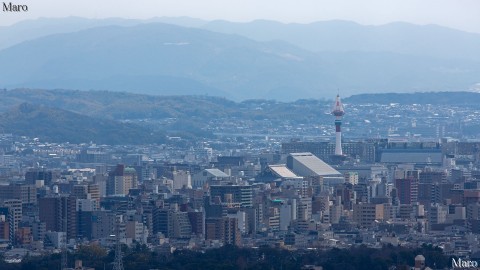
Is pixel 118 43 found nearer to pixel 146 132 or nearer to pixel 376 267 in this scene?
pixel 146 132

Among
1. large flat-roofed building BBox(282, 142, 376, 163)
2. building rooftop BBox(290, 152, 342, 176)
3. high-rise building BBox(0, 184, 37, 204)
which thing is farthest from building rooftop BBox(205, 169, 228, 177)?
large flat-roofed building BBox(282, 142, 376, 163)

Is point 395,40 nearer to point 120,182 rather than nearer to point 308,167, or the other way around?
point 308,167

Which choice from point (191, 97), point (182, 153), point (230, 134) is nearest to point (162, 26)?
point (191, 97)

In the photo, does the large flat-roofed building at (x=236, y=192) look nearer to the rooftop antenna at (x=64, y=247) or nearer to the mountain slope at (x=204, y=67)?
the rooftop antenna at (x=64, y=247)

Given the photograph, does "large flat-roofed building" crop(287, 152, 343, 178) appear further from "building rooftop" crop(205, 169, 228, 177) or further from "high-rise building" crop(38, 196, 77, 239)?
"high-rise building" crop(38, 196, 77, 239)

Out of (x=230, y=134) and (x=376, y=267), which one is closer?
(x=376, y=267)

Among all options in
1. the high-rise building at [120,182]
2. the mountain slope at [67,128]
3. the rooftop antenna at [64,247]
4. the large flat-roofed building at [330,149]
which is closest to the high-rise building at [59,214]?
the rooftop antenna at [64,247]
